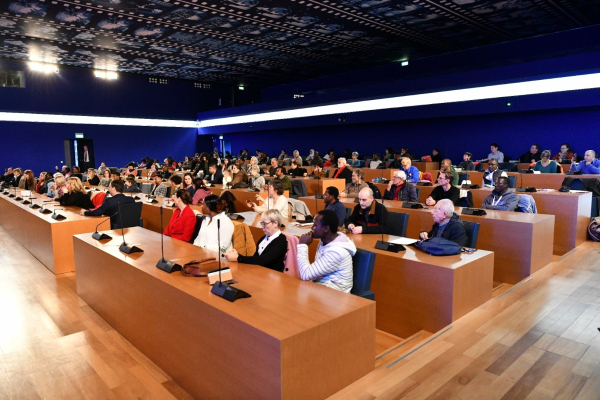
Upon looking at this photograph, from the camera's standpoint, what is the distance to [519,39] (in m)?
11.5

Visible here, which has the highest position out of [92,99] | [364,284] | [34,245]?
[92,99]

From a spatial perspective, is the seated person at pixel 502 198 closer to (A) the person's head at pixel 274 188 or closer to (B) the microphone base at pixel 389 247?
(B) the microphone base at pixel 389 247

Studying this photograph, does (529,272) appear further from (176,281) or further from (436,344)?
(176,281)

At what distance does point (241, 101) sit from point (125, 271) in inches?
700

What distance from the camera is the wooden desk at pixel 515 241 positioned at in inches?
167

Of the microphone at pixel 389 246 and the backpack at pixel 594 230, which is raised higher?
the microphone at pixel 389 246

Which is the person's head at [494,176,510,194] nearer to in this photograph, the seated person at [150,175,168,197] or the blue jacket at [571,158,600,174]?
the blue jacket at [571,158,600,174]

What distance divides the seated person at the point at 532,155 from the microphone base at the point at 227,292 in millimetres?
9564

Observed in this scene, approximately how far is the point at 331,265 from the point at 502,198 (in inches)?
134

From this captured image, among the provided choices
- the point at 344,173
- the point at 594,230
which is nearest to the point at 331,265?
the point at 594,230

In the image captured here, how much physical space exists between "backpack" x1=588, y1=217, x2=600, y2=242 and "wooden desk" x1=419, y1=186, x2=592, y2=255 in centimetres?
7

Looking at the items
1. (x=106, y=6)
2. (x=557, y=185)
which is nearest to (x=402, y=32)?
(x=557, y=185)

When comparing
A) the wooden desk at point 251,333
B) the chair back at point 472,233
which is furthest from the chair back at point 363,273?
the chair back at point 472,233

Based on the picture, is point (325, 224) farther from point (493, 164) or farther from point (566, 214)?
point (493, 164)
